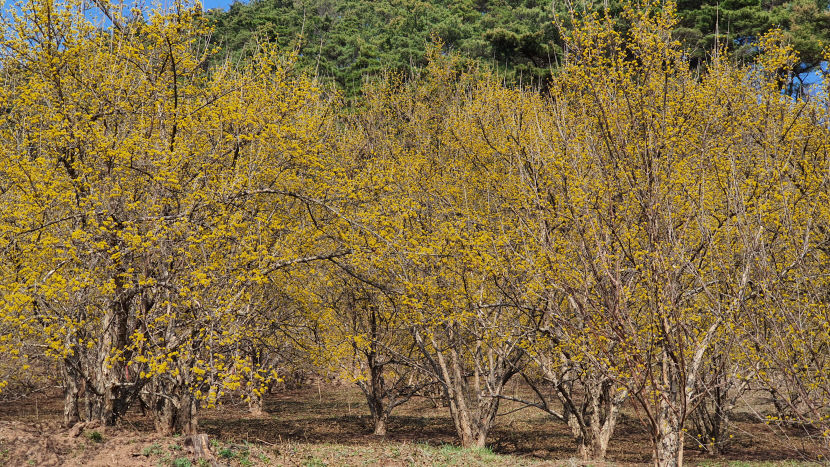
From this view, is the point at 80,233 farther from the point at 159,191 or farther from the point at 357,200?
the point at 357,200

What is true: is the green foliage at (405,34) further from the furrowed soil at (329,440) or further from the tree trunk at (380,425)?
the tree trunk at (380,425)

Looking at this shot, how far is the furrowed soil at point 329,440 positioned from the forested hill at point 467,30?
14401 mm

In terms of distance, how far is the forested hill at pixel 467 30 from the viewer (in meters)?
31.6

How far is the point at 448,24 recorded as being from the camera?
156 feet

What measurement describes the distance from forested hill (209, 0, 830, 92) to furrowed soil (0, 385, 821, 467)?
14.4m

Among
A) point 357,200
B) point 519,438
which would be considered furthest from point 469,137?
point 519,438

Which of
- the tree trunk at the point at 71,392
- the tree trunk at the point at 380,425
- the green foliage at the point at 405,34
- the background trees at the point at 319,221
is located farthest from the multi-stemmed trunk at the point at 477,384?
the green foliage at the point at 405,34

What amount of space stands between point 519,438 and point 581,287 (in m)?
12.1

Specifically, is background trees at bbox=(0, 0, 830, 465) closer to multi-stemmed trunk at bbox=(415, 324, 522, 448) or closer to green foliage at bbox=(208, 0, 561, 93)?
multi-stemmed trunk at bbox=(415, 324, 522, 448)

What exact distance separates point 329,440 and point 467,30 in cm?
3927

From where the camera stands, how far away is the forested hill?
31.6m

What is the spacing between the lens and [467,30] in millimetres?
48250

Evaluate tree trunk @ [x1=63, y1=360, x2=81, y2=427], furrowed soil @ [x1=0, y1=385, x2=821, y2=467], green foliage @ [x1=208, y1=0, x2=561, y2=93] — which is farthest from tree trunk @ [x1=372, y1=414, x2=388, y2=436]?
green foliage @ [x1=208, y1=0, x2=561, y2=93]

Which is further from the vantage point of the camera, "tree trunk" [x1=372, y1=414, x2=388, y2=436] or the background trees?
"tree trunk" [x1=372, y1=414, x2=388, y2=436]
